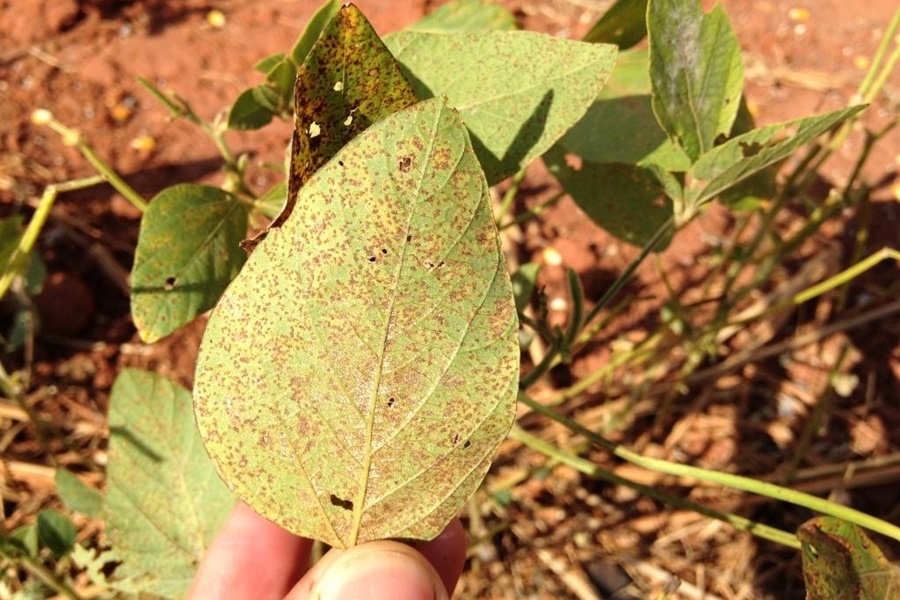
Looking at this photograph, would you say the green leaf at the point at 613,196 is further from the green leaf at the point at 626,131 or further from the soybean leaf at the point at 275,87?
the soybean leaf at the point at 275,87

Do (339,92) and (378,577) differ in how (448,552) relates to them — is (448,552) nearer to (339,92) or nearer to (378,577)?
(378,577)

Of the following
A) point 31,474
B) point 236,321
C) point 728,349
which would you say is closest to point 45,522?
point 31,474

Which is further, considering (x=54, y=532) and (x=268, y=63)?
(x=54, y=532)

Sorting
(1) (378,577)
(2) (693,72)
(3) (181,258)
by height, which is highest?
(3) (181,258)

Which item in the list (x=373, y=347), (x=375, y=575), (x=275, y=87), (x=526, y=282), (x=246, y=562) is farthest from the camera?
(x=526, y=282)

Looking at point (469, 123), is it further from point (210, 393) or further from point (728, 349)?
point (728, 349)

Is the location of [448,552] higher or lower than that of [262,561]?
lower

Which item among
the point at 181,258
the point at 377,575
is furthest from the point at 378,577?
the point at 181,258
